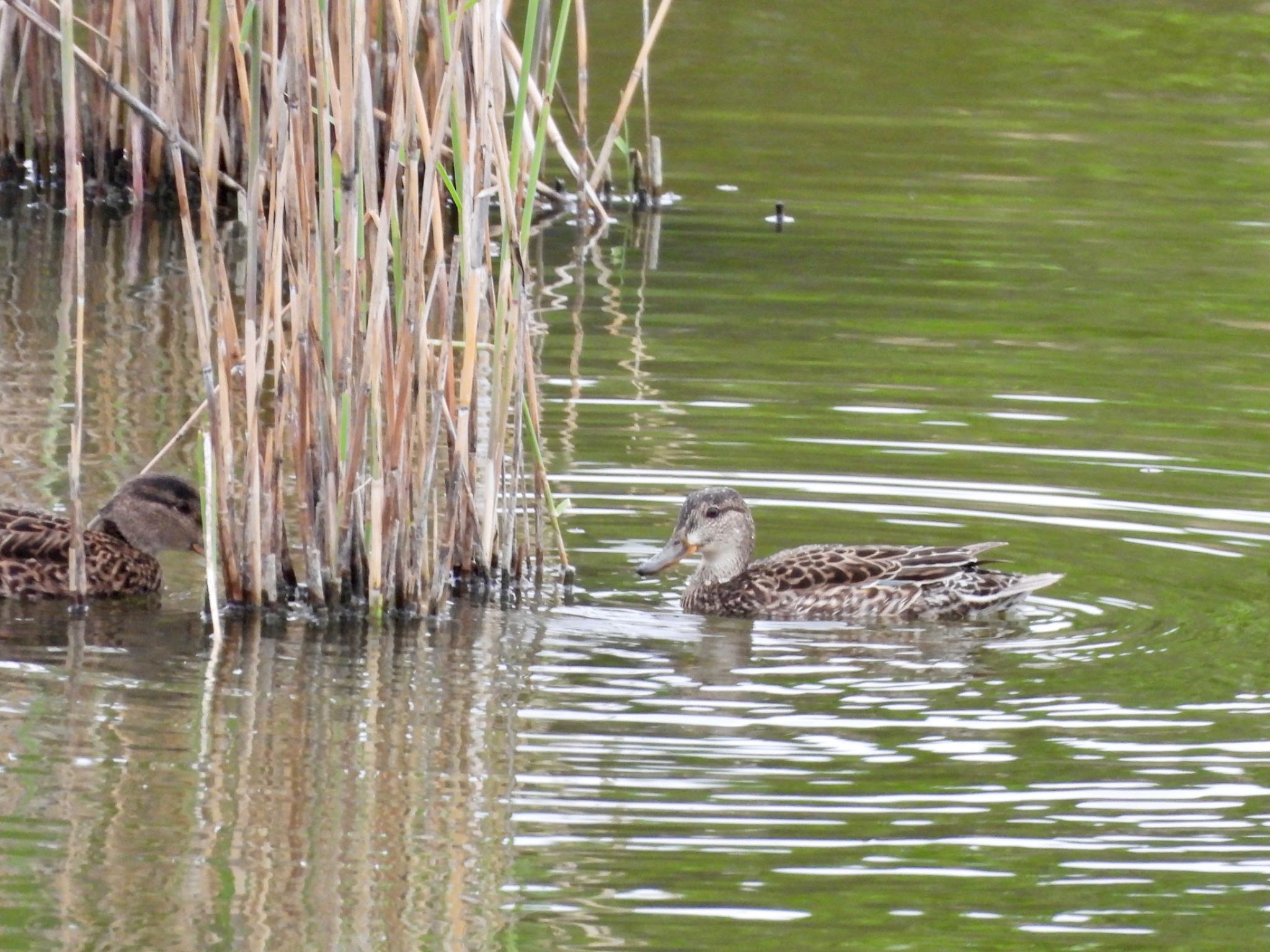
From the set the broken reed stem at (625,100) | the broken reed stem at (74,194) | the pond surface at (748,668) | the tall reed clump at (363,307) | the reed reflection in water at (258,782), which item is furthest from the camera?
the broken reed stem at (625,100)

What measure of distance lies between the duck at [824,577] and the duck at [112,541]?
63.1 inches

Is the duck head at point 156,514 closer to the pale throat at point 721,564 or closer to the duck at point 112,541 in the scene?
the duck at point 112,541

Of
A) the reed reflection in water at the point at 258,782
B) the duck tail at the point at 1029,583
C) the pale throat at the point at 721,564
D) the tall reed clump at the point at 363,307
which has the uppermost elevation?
the tall reed clump at the point at 363,307

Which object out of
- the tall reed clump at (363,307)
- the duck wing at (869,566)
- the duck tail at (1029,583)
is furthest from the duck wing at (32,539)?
the duck tail at (1029,583)

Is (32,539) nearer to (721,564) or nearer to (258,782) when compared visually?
(258,782)

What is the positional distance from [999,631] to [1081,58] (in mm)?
12989

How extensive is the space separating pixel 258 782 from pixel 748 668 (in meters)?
1.91

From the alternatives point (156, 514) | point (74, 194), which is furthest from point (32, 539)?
point (74, 194)

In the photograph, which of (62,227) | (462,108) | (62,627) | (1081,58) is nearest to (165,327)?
(62,227)

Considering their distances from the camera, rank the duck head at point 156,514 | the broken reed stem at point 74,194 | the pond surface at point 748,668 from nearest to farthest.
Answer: the pond surface at point 748,668 → the broken reed stem at point 74,194 → the duck head at point 156,514

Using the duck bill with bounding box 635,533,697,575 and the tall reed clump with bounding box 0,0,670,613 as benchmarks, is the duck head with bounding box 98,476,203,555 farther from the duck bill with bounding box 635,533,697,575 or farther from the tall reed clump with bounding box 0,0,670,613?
the duck bill with bounding box 635,533,697,575

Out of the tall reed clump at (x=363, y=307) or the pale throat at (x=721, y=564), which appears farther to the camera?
the pale throat at (x=721, y=564)

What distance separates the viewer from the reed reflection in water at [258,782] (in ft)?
17.6

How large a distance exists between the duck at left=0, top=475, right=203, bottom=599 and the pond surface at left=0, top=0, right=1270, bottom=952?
6.9 inches
